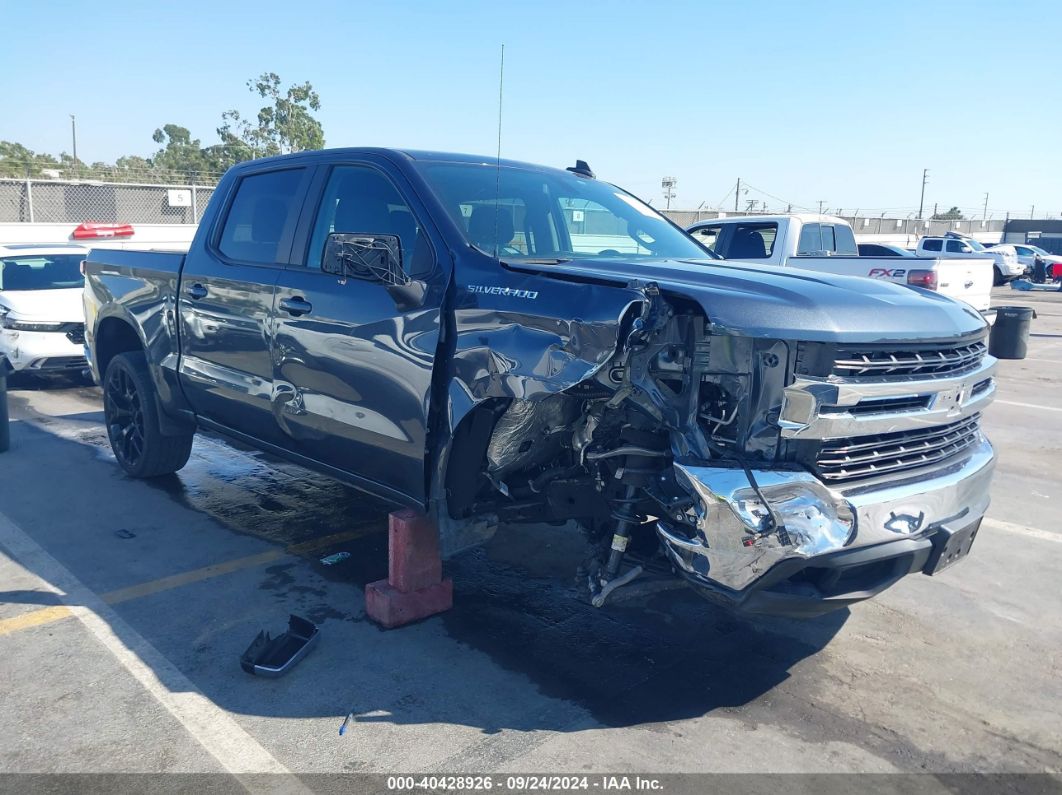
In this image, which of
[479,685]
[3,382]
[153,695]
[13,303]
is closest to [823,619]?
[479,685]

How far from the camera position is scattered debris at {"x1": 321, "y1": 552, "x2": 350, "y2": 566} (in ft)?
16.5

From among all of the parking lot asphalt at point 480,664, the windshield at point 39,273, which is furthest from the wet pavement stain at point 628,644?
the windshield at point 39,273

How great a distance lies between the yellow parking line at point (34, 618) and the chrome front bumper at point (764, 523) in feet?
9.71

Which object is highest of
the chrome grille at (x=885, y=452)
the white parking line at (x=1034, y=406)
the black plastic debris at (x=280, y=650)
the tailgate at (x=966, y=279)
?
the tailgate at (x=966, y=279)

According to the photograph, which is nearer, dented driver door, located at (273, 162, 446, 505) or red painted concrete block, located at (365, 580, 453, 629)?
dented driver door, located at (273, 162, 446, 505)

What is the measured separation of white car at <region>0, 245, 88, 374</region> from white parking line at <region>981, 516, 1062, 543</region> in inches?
339

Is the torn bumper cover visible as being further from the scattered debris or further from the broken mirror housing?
the scattered debris

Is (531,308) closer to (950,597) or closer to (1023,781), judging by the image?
(1023,781)

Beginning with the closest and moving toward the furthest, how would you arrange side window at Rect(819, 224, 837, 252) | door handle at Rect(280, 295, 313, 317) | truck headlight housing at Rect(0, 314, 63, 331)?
door handle at Rect(280, 295, 313, 317) < truck headlight housing at Rect(0, 314, 63, 331) < side window at Rect(819, 224, 837, 252)

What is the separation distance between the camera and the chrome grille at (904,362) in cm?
319

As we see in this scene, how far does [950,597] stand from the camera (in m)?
4.77

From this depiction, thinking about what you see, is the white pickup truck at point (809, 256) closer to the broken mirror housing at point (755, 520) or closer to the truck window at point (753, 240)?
the truck window at point (753, 240)

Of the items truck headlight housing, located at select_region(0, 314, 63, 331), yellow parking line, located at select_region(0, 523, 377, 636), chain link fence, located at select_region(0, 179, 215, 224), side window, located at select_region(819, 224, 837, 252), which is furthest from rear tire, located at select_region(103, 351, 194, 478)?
chain link fence, located at select_region(0, 179, 215, 224)

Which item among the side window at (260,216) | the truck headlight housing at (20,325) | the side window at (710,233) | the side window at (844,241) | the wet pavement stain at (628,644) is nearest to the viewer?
the wet pavement stain at (628,644)
